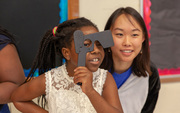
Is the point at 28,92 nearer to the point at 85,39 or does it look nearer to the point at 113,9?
the point at 85,39

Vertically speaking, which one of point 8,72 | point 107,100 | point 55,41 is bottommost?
point 107,100

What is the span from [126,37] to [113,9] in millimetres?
509

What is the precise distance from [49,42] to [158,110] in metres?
1.19

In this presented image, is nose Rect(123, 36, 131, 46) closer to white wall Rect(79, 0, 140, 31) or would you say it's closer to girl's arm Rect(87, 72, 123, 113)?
girl's arm Rect(87, 72, 123, 113)

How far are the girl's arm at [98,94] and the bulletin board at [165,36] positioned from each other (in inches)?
35.3

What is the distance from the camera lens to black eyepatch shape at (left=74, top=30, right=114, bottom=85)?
0.62m

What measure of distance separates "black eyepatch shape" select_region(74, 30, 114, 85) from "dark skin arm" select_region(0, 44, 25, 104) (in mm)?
321

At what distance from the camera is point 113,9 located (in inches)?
55.9

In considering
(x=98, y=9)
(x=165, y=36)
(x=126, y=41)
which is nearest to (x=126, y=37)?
(x=126, y=41)

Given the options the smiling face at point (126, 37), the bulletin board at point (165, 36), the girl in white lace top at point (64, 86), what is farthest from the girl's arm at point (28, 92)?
the bulletin board at point (165, 36)

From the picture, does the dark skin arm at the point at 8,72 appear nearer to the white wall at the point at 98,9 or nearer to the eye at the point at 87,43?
the eye at the point at 87,43

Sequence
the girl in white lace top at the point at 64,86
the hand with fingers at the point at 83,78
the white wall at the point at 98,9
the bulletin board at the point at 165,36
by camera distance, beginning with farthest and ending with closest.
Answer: the bulletin board at the point at 165,36
the white wall at the point at 98,9
the girl in white lace top at the point at 64,86
the hand with fingers at the point at 83,78

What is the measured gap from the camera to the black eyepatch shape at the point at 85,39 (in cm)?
62

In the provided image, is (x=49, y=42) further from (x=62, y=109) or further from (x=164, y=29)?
(x=164, y=29)
